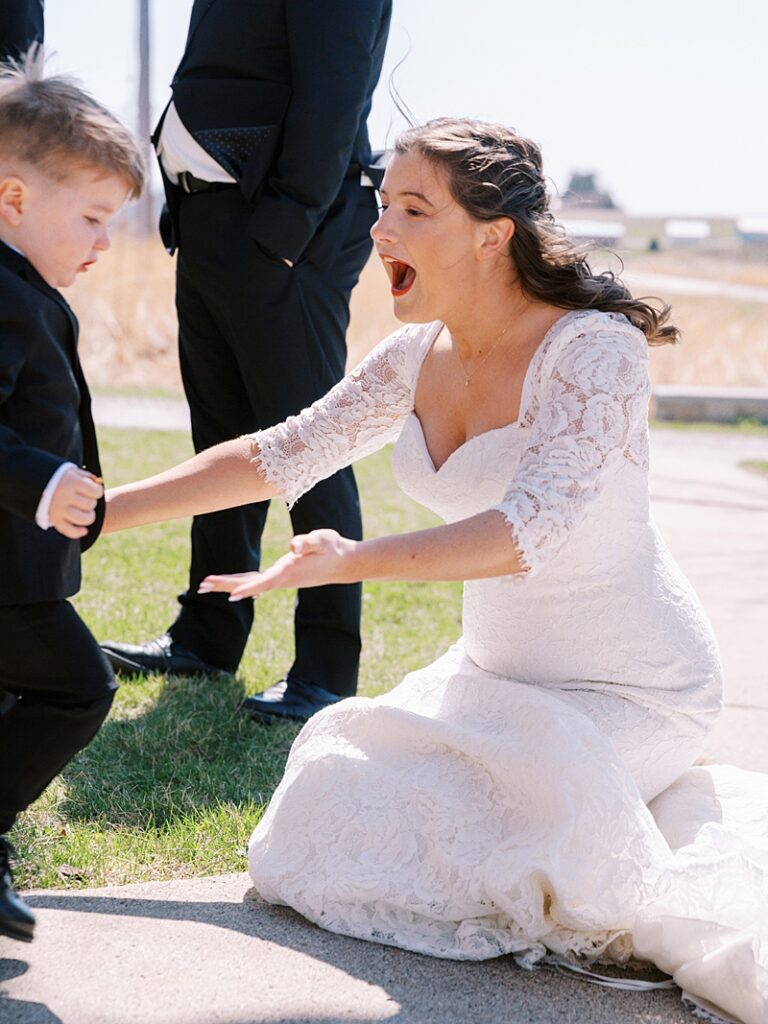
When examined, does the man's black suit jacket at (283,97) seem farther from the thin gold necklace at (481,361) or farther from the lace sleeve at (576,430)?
the lace sleeve at (576,430)

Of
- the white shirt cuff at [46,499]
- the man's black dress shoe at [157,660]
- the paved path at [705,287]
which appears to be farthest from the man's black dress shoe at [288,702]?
the paved path at [705,287]

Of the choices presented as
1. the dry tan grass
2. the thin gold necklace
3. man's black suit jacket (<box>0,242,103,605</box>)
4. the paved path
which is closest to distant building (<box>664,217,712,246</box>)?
the paved path

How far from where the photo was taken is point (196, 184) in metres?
3.60

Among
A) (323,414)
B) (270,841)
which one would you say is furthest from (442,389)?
(270,841)

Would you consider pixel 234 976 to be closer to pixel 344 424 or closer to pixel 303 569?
pixel 303 569

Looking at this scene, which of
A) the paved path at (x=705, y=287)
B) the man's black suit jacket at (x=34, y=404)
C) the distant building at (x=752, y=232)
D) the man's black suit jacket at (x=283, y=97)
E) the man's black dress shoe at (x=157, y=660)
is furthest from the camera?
the distant building at (x=752, y=232)

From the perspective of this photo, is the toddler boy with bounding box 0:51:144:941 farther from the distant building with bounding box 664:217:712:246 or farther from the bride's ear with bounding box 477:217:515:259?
the distant building with bounding box 664:217:712:246

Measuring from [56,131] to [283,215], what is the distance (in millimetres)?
1320

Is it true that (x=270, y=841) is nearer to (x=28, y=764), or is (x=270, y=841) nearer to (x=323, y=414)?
(x=28, y=764)

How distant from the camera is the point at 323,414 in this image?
9.64 feet

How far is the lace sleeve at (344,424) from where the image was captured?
288cm

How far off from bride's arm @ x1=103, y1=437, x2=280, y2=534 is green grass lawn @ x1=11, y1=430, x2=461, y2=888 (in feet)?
2.10

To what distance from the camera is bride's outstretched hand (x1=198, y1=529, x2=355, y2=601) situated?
198cm

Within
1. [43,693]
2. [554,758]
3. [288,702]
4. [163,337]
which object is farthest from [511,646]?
[163,337]
